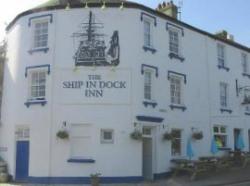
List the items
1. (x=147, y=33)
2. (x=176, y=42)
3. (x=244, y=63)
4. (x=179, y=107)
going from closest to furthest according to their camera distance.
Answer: (x=147, y=33), (x=179, y=107), (x=176, y=42), (x=244, y=63)

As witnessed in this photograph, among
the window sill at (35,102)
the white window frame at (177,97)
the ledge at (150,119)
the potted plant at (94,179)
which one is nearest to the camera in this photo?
the potted plant at (94,179)

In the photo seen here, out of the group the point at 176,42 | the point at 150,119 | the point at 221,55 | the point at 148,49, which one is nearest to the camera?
the point at 150,119

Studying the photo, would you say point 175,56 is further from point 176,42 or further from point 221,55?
point 221,55

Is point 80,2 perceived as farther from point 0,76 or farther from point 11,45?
point 0,76

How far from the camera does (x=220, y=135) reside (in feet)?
90.9

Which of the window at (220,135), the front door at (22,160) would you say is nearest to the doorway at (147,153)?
the window at (220,135)

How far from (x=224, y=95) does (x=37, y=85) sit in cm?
1280

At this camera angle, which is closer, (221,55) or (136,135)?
(136,135)

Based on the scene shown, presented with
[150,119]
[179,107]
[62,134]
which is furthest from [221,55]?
[62,134]

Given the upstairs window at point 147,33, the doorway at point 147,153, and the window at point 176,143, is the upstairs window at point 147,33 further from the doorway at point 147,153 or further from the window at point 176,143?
the window at point 176,143

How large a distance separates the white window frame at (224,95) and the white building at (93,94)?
3.94 m

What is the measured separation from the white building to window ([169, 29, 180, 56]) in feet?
0.21

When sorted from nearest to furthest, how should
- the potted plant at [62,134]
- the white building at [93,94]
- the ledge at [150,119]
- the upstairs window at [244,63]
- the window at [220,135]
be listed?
the potted plant at [62,134] < the white building at [93,94] < the ledge at [150,119] < the window at [220,135] < the upstairs window at [244,63]

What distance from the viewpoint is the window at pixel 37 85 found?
74.3 ft
